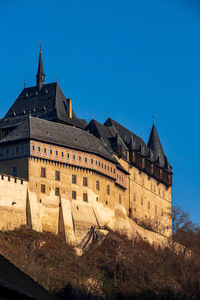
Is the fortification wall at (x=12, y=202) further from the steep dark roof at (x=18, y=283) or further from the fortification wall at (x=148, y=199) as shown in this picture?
the steep dark roof at (x=18, y=283)

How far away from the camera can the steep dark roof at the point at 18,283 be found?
40.8 ft

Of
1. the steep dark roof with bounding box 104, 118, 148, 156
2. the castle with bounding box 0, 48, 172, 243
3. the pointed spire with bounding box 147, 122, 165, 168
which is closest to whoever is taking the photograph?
the castle with bounding box 0, 48, 172, 243

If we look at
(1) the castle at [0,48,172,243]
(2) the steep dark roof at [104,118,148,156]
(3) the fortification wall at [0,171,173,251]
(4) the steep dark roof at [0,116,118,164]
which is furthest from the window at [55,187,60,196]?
(2) the steep dark roof at [104,118,148,156]

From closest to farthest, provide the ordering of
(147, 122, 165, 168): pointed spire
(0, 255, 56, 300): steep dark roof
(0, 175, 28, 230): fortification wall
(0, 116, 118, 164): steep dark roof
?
(0, 255, 56, 300): steep dark roof → (0, 175, 28, 230): fortification wall → (0, 116, 118, 164): steep dark roof → (147, 122, 165, 168): pointed spire

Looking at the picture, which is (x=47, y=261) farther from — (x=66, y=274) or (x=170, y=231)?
(x=170, y=231)

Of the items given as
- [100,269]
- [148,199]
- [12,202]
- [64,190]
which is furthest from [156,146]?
[12,202]

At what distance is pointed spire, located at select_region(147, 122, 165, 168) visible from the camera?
92300 mm

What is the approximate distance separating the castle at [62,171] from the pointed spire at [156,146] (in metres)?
11.8

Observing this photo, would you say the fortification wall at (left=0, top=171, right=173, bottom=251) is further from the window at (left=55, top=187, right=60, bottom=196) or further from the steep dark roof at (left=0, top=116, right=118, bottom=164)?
the steep dark roof at (left=0, top=116, right=118, bottom=164)

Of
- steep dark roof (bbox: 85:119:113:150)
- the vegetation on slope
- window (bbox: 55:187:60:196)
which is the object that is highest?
steep dark roof (bbox: 85:119:113:150)

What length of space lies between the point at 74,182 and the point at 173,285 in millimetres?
13662

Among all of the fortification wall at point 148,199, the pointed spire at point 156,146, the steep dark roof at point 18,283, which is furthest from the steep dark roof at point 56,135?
the steep dark roof at point 18,283

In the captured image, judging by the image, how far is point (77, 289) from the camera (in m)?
50.1

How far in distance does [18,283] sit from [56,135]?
4865 centimetres
